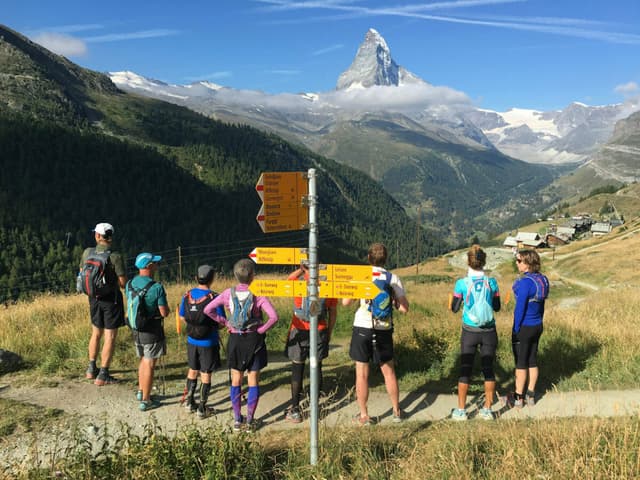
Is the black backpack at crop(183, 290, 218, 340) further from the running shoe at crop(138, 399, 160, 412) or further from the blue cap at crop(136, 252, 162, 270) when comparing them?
the running shoe at crop(138, 399, 160, 412)

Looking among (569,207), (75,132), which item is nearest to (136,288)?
(75,132)

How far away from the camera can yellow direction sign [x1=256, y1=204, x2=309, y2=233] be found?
171 inches

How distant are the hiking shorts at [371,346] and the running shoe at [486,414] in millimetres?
1653

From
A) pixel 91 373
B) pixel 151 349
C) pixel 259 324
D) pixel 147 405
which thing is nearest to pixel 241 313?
pixel 259 324

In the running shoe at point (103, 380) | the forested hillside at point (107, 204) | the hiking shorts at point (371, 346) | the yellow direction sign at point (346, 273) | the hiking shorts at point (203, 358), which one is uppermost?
the forested hillside at point (107, 204)

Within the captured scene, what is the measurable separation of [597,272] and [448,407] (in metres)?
41.3

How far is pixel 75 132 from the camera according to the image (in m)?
166

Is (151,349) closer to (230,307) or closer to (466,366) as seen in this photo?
(230,307)

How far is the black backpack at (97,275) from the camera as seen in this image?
7.40 meters

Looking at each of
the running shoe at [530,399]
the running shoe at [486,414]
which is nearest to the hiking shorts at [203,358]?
the running shoe at [486,414]

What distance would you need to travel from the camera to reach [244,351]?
20.9 ft

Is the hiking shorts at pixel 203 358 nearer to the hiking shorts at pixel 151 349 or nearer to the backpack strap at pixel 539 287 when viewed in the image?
the hiking shorts at pixel 151 349

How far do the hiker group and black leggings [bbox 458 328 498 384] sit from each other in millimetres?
15

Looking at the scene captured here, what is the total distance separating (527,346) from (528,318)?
18.9 inches
